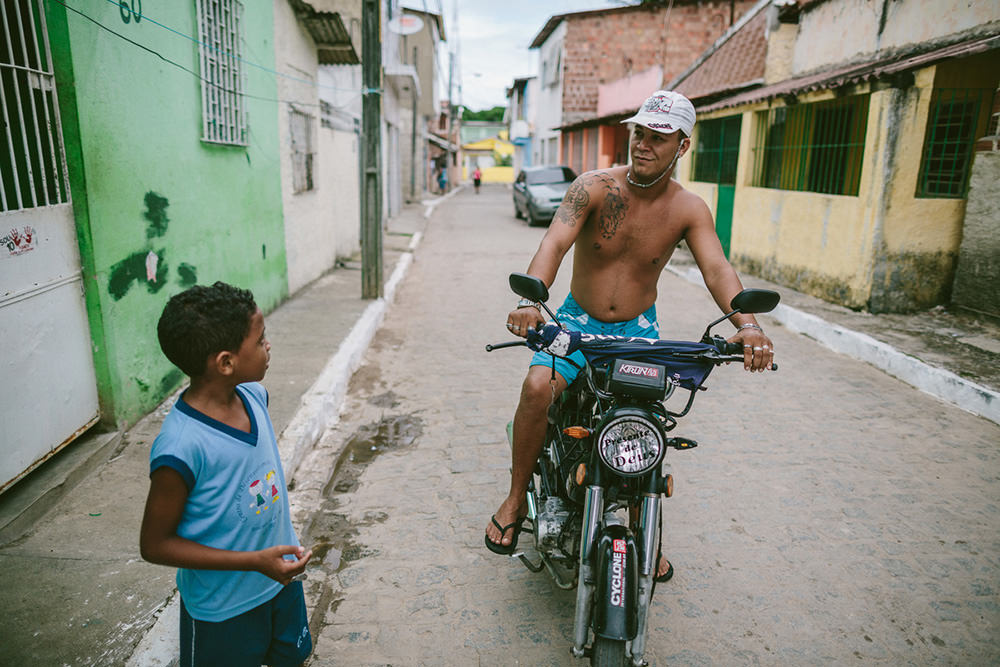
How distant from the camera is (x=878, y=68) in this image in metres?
7.45

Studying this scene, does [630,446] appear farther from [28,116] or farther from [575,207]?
[28,116]

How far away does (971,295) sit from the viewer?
716 cm

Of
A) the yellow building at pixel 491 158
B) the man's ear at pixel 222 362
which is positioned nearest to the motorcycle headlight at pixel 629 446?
the man's ear at pixel 222 362

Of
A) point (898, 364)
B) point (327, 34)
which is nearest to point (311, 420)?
point (898, 364)

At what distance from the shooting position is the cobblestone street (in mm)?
2635

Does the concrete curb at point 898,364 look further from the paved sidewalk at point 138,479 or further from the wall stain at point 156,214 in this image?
the wall stain at point 156,214

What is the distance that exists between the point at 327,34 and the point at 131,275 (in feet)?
20.0

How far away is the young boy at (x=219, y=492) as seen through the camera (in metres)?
1.57

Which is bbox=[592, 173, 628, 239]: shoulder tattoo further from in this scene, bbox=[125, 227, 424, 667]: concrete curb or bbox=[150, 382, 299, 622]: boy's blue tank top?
bbox=[125, 227, 424, 667]: concrete curb

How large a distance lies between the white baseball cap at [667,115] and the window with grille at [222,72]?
396 centimetres

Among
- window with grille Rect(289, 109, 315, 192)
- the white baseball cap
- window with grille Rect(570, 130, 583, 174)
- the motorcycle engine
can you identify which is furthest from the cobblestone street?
window with grille Rect(570, 130, 583, 174)

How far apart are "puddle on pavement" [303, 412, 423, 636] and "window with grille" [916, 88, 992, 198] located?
251 inches

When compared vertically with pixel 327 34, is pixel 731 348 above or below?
below

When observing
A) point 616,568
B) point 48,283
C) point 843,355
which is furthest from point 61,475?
point 843,355
